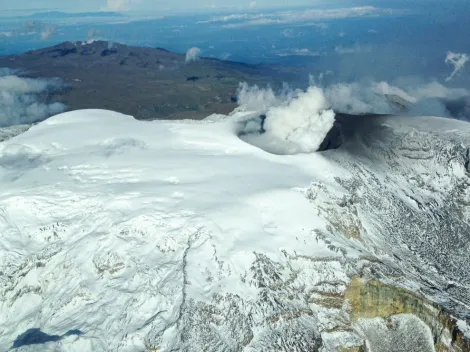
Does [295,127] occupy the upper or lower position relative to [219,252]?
upper

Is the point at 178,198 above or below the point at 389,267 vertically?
above

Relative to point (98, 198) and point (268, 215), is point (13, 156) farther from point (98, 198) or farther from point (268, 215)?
point (268, 215)

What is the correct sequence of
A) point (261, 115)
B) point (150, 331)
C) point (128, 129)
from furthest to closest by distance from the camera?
1. point (261, 115)
2. point (128, 129)
3. point (150, 331)

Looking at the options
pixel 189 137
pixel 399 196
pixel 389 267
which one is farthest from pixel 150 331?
pixel 399 196

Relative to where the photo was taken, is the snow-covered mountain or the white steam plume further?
the white steam plume

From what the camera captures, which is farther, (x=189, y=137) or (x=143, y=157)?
(x=189, y=137)

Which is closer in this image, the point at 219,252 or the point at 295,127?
the point at 219,252

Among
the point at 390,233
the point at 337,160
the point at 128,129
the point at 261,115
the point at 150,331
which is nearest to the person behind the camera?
the point at 150,331

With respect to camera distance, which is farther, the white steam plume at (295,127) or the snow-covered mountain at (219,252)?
the white steam plume at (295,127)
